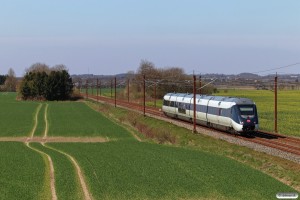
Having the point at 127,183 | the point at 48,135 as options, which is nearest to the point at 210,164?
the point at 127,183

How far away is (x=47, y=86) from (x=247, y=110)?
322ft

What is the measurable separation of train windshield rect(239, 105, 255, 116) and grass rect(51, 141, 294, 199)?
45.7 feet

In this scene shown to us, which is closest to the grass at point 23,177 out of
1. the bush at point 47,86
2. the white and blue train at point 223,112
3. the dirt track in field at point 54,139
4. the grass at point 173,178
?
the grass at point 173,178

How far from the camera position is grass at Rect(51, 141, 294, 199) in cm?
1872

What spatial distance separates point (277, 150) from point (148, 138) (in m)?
18.0

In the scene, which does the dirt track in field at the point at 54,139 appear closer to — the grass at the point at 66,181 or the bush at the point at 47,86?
the grass at the point at 66,181

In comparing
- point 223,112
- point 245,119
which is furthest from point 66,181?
point 223,112

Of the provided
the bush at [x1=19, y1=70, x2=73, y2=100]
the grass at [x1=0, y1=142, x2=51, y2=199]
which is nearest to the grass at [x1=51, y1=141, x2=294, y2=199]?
the grass at [x1=0, y1=142, x2=51, y2=199]

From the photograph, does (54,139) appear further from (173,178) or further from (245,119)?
(173,178)

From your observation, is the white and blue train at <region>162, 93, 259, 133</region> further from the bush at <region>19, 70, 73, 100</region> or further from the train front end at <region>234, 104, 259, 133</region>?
the bush at <region>19, 70, 73, 100</region>

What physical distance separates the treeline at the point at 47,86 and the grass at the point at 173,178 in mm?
107037

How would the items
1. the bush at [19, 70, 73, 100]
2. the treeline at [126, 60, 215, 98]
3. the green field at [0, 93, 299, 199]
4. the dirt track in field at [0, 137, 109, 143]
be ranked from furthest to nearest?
the bush at [19, 70, 73, 100], the treeline at [126, 60, 215, 98], the dirt track in field at [0, 137, 109, 143], the green field at [0, 93, 299, 199]

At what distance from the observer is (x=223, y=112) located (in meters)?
45.3

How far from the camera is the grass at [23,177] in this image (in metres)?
18.2
